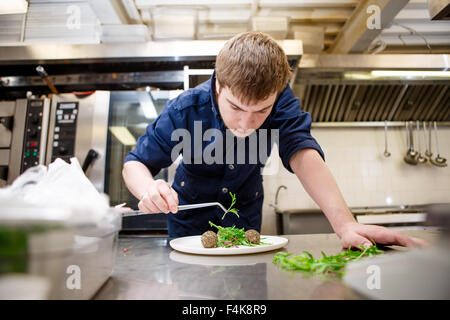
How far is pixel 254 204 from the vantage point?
4.29 feet

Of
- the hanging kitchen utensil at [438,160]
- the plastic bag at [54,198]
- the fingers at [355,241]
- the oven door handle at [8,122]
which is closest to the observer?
the plastic bag at [54,198]

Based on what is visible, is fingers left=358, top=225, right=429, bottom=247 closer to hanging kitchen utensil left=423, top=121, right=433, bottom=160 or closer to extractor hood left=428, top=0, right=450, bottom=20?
extractor hood left=428, top=0, right=450, bottom=20

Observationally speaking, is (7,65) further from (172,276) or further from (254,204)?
(172,276)

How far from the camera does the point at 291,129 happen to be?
3.76 feet

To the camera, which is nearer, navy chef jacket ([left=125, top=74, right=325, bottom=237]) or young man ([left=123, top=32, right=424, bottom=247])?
young man ([left=123, top=32, right=424, bottom=247])

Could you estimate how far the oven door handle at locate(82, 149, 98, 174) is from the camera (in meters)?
2.04

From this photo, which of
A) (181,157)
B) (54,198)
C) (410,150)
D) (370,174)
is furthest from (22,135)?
(410,150)

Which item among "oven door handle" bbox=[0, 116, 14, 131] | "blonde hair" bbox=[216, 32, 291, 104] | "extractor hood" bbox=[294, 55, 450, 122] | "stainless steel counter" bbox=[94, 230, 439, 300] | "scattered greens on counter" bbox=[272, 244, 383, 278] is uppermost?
"extractor hood" bbox=[294, 55, 450, 122]

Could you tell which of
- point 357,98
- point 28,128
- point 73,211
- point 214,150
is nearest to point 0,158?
point 28,128

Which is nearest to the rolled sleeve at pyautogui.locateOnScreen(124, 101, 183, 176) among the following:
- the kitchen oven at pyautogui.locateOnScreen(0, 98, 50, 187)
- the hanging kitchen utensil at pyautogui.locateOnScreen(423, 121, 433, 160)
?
the kitchen oven at pyautogui.locateOnScreen(0, 98, 50, 187)

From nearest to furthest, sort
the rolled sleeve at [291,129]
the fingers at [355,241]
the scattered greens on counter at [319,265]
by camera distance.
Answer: the scattered greens on counter at [319,265] < the fingers at [355,241] < the rolled sleeve at [291,129]

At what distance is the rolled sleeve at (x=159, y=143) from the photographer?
3.83 feet

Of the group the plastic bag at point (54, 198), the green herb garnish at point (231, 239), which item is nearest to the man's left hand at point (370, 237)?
the green herb garnish at point (231, 239)

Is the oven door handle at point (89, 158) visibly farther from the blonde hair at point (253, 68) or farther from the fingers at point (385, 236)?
the fingers at point (385, 236)
